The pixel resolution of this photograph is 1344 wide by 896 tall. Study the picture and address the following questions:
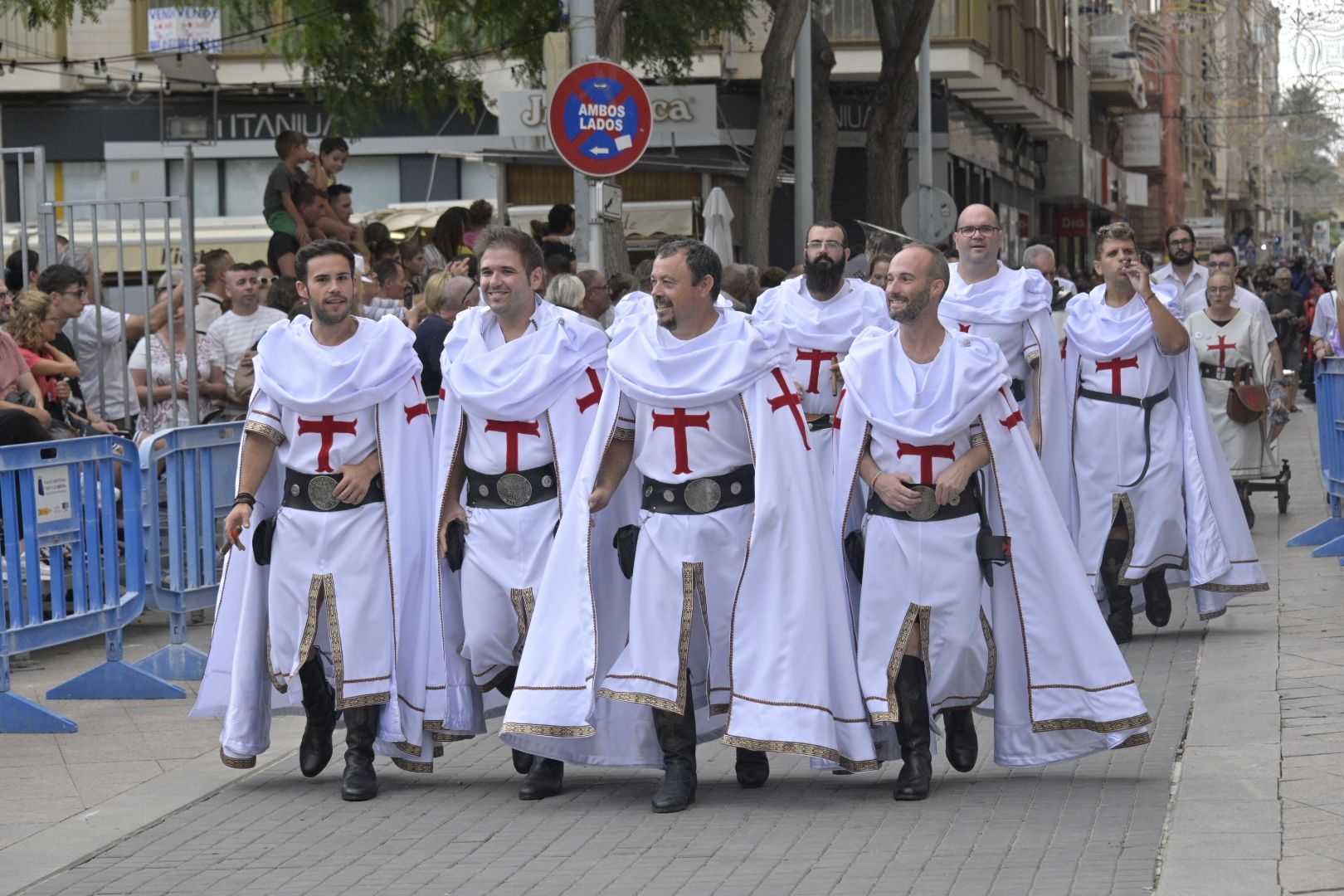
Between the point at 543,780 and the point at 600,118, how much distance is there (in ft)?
21.0

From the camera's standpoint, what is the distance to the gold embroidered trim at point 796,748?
7136 mm

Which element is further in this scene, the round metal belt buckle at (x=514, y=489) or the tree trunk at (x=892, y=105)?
the tree trunk at (x=892, y=105)

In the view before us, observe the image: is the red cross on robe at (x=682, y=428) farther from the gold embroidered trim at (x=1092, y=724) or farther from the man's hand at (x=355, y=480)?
the gold embroidered trim at (x=1092, y=724)

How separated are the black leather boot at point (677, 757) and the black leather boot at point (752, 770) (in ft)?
1.02

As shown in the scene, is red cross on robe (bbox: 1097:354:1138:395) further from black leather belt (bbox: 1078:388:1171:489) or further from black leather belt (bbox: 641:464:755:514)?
black leather belt (bbox: 641:464:755:514)

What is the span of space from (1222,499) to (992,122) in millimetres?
33942

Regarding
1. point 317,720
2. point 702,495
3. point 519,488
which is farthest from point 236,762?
point 702,495

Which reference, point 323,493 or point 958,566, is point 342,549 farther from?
point 958,566

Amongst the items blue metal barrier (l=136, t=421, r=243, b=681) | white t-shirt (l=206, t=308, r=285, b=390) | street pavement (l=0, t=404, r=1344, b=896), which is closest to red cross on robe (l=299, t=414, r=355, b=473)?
street pavement (l=0, t=404, r=1344, b=896)

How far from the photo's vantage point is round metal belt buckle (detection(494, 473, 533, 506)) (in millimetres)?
7777

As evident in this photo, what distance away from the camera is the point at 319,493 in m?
7.77

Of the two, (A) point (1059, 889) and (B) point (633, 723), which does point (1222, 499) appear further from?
(A) point (1059, 889)

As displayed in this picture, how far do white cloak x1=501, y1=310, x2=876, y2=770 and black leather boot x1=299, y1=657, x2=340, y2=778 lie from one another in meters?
0.84

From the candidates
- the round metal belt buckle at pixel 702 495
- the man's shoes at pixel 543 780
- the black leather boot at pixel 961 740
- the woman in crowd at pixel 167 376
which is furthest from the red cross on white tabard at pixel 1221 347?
the man's shoes at pixel 543 780
